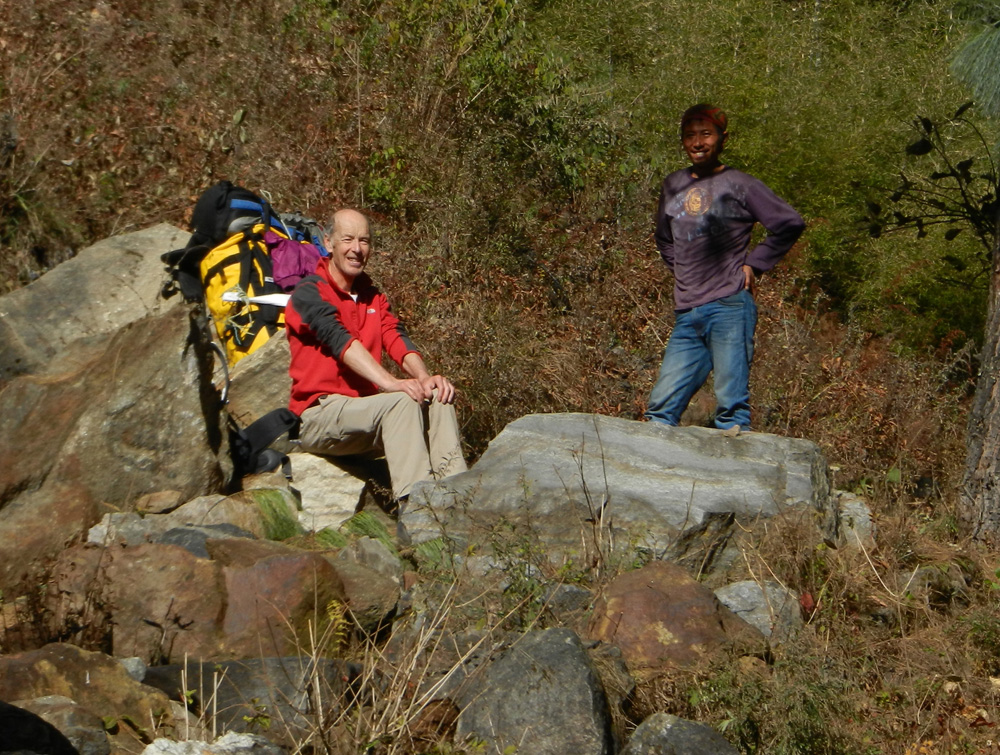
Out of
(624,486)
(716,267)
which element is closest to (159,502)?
(624,486)

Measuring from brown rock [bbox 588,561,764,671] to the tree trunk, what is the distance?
1920 millimetres

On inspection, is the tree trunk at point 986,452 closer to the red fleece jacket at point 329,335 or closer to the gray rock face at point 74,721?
the red fleece jacket at point 329,335

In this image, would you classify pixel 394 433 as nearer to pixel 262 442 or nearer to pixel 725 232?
pixel 262 442

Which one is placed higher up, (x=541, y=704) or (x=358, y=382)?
(x=358, y=382)

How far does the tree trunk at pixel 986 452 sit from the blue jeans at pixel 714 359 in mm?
1068

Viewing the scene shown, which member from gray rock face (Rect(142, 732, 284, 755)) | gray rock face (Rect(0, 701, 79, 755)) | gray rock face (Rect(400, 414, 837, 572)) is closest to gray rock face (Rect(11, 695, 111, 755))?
gray rock face (Rect(0, 701, 79, 755))

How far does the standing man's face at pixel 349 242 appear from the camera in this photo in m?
5.89

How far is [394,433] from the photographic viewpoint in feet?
18.2

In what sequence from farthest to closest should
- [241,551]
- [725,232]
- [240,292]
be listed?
[240,292] < [725,232] < [241,551]

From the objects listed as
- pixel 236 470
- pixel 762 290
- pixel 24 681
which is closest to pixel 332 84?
pixel 762 290

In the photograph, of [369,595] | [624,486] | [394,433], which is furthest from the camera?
[394,433]

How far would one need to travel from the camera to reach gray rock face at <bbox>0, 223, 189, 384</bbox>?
6270 mm

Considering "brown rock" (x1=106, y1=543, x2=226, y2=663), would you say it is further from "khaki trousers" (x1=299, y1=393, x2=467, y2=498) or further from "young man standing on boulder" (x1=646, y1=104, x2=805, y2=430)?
"young man standing on boulder" (x1=646, y1=104, x2=805, y2=430)

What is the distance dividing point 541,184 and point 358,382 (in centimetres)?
372
